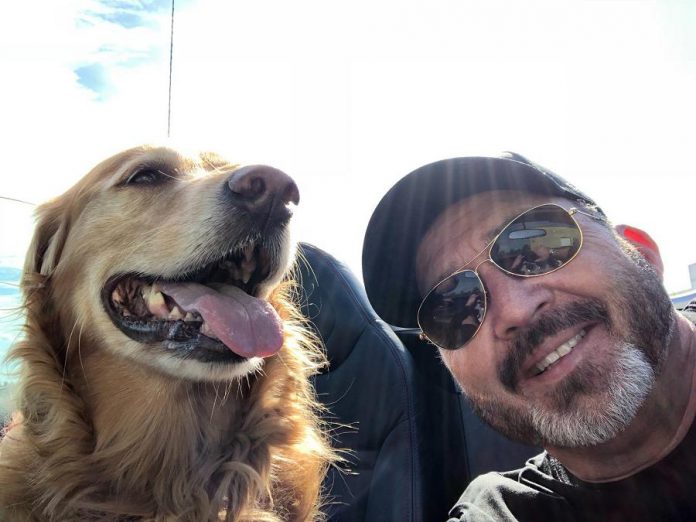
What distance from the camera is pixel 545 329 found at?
1946mm

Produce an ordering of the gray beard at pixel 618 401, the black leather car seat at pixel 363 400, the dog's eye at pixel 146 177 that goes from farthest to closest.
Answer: the black leather car seat at pixel 363 400
the dog's eye at pixel 146 177
the gray beard at pixel 618 401

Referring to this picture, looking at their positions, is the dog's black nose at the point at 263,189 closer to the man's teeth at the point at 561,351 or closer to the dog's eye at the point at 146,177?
the dog's eye at the point at 146,177

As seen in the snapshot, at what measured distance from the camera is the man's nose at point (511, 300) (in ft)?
6.48

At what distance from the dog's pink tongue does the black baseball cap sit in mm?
654

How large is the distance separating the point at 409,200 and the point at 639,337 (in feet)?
3.53

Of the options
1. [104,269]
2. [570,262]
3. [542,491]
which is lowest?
[542,491]

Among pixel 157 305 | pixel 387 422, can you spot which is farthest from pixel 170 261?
pixel 387 422

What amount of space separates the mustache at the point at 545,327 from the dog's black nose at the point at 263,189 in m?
1.02

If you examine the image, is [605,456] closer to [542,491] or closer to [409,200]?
[542,491]

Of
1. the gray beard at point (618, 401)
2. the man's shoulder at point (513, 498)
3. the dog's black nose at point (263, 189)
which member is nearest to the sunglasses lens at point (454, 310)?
the gray beard at point (618, 401)

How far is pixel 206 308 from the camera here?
6.79ft

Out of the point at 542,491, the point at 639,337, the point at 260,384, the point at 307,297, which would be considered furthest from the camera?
the point at 307,297

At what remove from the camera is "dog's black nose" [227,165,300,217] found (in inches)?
81.7

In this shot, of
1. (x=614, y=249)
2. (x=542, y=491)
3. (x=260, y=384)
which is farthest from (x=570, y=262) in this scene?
(x=260, y=384)
